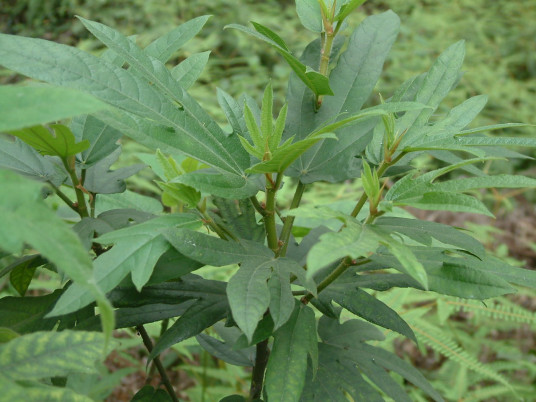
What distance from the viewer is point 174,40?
0.77m

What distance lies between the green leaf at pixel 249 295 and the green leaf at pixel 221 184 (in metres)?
0.09

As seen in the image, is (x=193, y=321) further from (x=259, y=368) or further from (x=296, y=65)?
(x=296, y=65)

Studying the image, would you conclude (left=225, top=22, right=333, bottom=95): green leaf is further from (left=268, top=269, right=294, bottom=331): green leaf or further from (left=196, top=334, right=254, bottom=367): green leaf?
(left=196, top=334, right=254, bottom=367): green leaf

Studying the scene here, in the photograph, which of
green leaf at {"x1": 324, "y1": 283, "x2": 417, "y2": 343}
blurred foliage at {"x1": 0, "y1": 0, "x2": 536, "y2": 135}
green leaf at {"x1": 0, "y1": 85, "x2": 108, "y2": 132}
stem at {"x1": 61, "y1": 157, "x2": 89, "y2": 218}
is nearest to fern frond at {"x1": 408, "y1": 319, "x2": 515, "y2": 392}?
green leaf at {"x1": 324, "y1": 283, "x2": 417, "y2": 343}

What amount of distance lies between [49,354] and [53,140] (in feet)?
0.90

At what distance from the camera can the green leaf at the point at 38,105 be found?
0.42m

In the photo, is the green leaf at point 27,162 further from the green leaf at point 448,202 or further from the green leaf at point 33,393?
the green leaf at point 448,202

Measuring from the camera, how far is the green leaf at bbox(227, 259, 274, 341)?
0.55m

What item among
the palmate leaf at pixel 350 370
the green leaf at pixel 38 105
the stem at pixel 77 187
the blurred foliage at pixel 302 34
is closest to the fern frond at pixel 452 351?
the palmate leaf at pixel 350 370

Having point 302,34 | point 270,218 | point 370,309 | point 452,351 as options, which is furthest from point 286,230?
point 302,34

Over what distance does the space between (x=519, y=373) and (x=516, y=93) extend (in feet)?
8.62

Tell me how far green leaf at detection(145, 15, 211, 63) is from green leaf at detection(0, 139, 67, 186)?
0.74 feet

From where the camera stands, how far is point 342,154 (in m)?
0.77

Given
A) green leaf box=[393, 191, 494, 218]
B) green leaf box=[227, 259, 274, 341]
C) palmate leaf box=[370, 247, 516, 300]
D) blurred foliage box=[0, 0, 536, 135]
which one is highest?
green leaf box=[393, 191, 494, 218]
